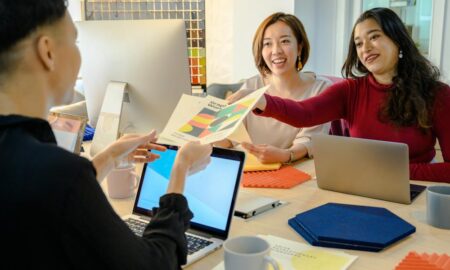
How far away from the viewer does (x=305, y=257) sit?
3.31ft

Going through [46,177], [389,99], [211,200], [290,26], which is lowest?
[211,200]

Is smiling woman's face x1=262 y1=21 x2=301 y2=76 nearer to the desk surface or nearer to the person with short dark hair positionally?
the desk surface

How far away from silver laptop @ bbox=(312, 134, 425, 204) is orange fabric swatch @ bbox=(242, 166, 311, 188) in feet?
0.33

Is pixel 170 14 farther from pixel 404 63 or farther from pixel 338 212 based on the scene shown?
pixel 338 212

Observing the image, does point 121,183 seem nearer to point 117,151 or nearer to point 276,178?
point 117,151

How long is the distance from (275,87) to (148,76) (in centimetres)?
84

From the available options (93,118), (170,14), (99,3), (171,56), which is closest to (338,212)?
(171,56)

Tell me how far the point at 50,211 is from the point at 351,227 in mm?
772

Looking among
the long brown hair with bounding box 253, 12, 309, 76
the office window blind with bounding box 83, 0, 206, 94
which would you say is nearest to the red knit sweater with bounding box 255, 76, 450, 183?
the long brown hair with bounding box 253, 12, 309, 76

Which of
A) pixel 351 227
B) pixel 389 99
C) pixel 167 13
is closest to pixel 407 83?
pixel 389 99

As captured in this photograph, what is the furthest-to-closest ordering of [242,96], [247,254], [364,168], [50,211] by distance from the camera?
[242,96], [364,168], [247,254], [50,211]

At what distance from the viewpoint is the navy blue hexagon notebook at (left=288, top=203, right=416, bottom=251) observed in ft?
3.47

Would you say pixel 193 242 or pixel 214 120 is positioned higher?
pixel 214 120

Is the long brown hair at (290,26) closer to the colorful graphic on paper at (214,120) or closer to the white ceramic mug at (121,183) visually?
the colorful graphic on paper at (214,120)
